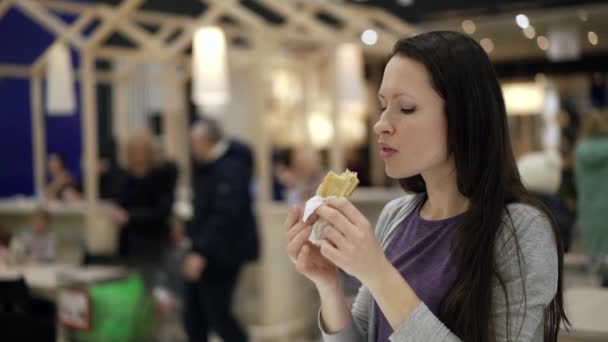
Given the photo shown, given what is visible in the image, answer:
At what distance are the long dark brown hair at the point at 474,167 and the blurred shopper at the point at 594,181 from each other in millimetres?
1886

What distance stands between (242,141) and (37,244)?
5.69 feet

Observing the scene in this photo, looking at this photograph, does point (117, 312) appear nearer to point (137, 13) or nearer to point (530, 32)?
point (530, 32)

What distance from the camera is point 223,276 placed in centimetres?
444

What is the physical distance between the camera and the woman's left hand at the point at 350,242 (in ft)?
3.89

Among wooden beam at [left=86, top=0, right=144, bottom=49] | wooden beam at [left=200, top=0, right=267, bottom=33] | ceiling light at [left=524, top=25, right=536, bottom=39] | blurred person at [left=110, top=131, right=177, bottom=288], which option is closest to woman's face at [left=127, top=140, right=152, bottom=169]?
blurred person at [left=110, top=131, right=177, bottom=288]

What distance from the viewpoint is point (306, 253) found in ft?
4.46

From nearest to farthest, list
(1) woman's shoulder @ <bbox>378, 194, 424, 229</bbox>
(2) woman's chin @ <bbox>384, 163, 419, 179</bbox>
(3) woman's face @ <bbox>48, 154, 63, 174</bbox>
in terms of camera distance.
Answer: (2) woman's chin @ <bbox>384, 163, 419, 179</bbox> < (1) woman's shoulder @ <bbox>378, 194, 424, 229</bbox> < (3) woman's face @ <bbox>48, 154, 63, 174</bbox>

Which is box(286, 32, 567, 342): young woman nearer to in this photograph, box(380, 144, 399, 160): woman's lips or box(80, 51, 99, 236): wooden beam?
box(380, 144, 399, 160): woman's lips

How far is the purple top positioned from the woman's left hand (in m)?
0.14

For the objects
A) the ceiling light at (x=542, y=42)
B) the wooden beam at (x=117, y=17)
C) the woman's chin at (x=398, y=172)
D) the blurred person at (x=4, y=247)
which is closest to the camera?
the woman's chin at (x=398, y=172)

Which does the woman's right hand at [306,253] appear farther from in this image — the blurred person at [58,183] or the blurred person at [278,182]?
the blurred person at [58,183]

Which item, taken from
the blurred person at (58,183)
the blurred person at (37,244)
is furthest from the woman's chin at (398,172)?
the blurred person at (58,183)

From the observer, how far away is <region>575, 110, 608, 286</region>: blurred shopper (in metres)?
3.04

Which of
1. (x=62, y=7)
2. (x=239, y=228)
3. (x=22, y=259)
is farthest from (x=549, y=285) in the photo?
(x=62, y=7)
